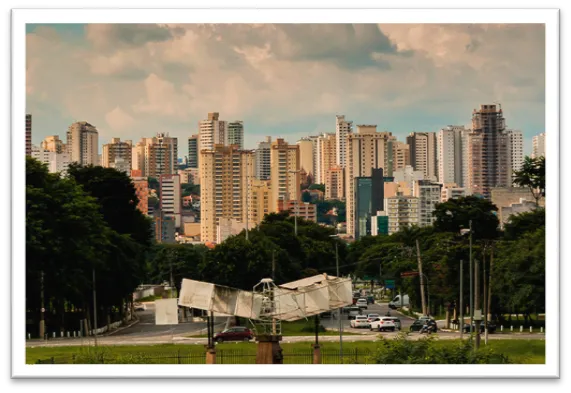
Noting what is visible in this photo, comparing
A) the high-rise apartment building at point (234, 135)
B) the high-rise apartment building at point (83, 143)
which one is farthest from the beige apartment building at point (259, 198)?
the high-rise apartment building at point (83, 143)

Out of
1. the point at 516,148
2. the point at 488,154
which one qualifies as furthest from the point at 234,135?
the point at 516,148

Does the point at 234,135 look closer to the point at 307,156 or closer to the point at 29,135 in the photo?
the point at 307,156

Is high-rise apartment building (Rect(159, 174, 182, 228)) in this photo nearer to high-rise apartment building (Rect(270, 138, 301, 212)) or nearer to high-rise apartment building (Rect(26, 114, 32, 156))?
high-rise apartment building (Rect(270, 138, 301, 212))

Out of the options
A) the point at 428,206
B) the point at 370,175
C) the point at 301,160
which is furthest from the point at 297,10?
the point at 301,160

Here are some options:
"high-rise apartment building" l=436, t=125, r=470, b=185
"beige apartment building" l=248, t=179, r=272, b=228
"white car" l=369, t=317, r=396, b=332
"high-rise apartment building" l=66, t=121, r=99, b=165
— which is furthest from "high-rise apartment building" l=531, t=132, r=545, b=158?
"beige apartment building" l=248, t=179, r=272, b=228

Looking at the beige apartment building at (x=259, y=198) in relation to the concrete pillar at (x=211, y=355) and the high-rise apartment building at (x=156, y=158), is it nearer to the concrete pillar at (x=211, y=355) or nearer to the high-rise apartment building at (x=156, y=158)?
the high-rise apartment building at (x=156, y=158)
